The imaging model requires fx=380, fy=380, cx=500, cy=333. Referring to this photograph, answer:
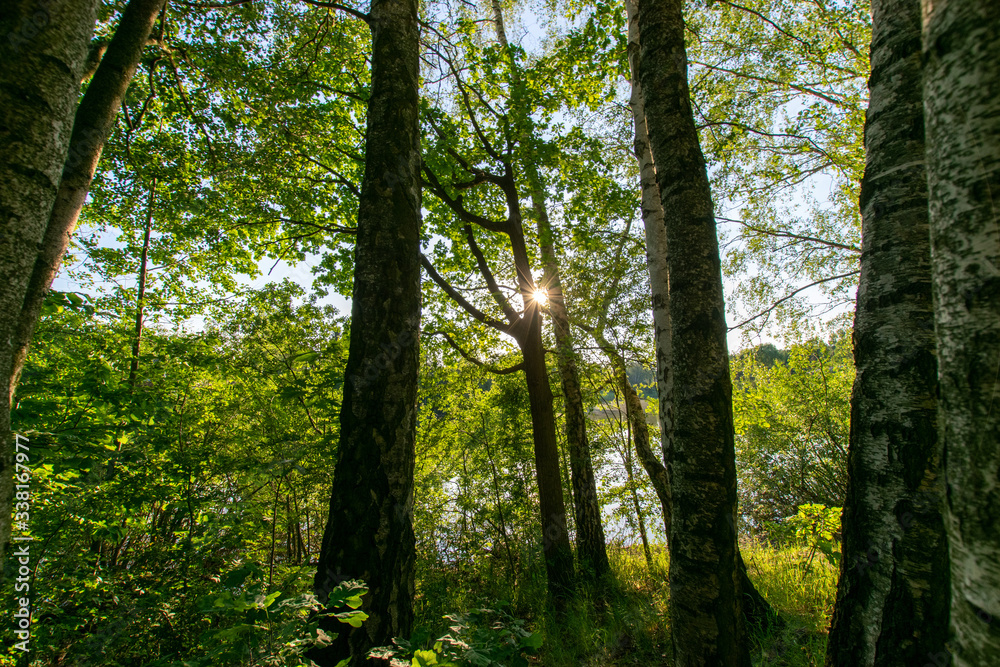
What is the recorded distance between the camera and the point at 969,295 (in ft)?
2.46

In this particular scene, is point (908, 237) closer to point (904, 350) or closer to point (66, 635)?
point (904, 350)

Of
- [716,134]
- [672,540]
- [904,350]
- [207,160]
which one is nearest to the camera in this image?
[904,350]

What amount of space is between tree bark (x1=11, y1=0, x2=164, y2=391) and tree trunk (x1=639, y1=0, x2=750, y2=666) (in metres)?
2.94

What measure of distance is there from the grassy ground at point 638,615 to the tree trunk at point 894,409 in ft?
5.32

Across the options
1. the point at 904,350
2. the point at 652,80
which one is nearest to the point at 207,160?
the point at 652,80

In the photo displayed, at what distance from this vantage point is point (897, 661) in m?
1.52

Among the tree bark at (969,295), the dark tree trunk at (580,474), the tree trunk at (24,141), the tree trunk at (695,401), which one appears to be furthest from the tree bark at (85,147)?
the dark tree trunk at (580,474)

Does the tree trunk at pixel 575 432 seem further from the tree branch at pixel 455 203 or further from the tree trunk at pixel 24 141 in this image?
the tree trunk at pixel 24 141

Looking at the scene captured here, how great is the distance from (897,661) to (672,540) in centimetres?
88

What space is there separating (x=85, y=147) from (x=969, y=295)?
3507 millimetres

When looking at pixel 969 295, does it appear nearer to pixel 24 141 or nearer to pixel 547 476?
pixel 24 141

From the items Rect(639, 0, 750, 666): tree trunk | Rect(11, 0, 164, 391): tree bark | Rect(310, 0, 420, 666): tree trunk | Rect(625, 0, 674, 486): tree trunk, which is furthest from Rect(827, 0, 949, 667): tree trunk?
Rect(11, 0, 164, 391): tree bark

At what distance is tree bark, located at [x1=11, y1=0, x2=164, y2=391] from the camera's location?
163cm

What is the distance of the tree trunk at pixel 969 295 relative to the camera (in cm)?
70
